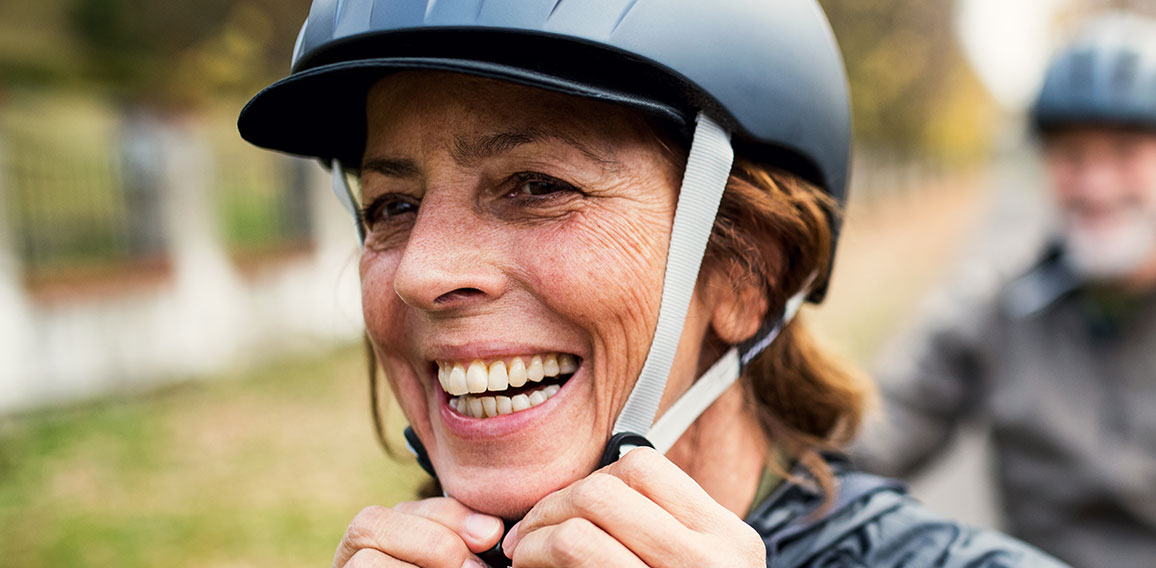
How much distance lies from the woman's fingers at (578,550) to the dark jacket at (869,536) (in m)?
0.60

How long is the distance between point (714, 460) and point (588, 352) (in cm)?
49

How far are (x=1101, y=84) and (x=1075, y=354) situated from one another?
1.14 metres

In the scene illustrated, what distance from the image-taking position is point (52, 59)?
9.04 meters

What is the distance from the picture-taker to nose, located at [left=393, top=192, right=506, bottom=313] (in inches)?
62.1

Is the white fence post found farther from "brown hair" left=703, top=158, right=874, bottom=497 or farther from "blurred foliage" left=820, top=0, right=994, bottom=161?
"blurred foliage" left=820, top=0, right=994, bottom=161

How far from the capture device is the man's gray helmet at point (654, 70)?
5.15 feet

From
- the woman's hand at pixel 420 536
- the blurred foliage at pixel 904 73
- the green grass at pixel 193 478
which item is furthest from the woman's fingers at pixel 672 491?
the blurred foliage at pixel 904 73

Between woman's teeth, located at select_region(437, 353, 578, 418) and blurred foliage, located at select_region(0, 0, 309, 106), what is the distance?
859 cm


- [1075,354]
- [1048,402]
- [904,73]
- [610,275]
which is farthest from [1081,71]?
[904,73]

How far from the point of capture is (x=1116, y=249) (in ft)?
12.1

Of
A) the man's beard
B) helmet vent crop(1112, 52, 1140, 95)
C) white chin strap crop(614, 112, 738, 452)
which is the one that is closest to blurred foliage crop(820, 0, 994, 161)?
helmet vent crop(1112, 52, 1140, 95)

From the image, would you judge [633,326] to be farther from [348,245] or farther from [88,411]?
[348,245]

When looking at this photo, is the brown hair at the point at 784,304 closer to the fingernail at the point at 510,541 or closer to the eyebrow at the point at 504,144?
the eyebrow at the point at 504,144

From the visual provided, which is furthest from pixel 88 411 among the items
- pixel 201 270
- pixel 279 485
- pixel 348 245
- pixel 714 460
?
pixel 714 460
